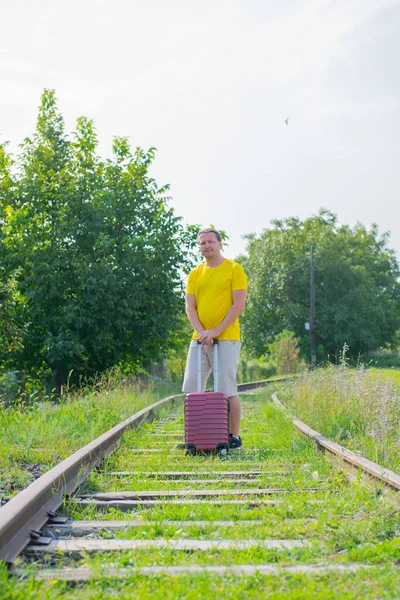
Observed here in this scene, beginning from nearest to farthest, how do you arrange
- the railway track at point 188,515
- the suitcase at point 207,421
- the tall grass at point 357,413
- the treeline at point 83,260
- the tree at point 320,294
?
the railway track at point 188,515 < the tall grass at point 357,413 < the suitcase at point 207,421 < the treeline at point 83,260 < the tree at point 320,294

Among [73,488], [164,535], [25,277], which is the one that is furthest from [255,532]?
[25,277]

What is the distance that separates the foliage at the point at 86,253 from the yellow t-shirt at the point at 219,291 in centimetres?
982

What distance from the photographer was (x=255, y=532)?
3607 mm

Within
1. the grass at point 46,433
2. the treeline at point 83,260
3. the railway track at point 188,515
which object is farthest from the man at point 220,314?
the treeline at point 83,260

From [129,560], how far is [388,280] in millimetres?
59945

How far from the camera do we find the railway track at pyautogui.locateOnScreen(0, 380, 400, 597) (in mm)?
3096

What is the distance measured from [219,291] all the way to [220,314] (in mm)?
219

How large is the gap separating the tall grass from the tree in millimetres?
42087

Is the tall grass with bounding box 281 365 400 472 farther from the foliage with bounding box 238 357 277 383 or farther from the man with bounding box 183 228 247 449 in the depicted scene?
the foliage with bounding box 238 357 277 383

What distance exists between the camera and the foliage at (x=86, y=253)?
16781 mm

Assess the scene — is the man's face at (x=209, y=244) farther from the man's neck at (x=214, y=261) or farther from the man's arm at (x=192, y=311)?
the man's arm at (x=192, y=311)

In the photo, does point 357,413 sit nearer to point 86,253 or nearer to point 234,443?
point 234,443

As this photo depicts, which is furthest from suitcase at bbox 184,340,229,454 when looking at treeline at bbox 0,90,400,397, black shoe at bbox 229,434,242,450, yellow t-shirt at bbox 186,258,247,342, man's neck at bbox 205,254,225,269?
treeline at bbox 0,90,400,397

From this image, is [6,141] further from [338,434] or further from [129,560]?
[129,560]
